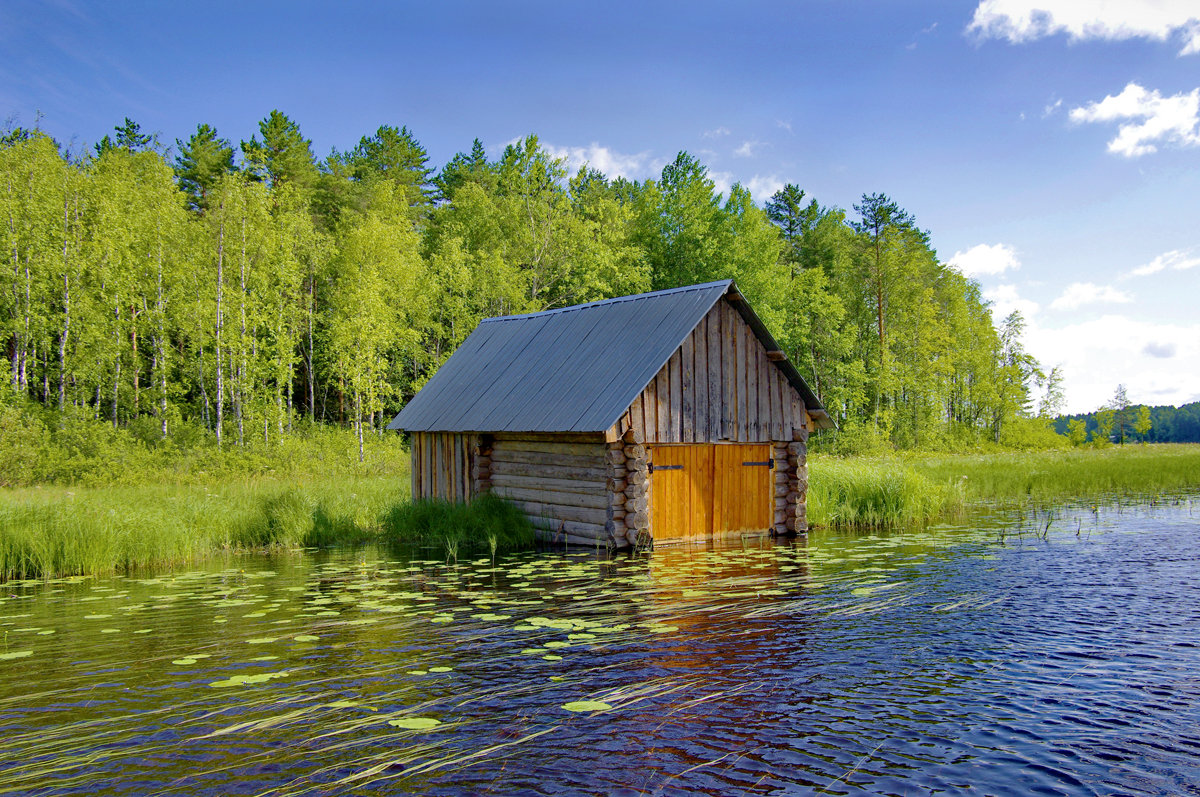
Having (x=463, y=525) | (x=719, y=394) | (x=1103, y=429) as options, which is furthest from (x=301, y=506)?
(x=1103, y=429)

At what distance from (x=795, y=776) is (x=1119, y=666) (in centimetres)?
438

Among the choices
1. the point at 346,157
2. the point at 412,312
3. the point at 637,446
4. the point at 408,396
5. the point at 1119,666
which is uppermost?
the point at 346,157

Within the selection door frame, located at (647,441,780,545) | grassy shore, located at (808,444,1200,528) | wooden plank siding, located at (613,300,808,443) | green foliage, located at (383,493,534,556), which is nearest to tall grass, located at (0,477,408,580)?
green foliage, located at (383,493,534,556)

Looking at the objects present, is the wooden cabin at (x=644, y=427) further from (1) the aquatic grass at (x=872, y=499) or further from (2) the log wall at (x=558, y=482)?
(1) the aquatic grass at (x=872, y=499)

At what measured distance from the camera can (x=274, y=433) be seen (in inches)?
1325

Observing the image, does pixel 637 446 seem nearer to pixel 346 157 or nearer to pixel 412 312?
pixel 412 312

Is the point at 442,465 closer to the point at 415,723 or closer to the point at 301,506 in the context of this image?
the point at 301,506

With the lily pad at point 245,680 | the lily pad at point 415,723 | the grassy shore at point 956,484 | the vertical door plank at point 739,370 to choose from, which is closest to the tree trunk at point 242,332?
the grassy shore at point 956,484

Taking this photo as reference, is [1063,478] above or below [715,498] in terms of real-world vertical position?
below

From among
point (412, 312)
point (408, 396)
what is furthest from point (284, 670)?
point (408, 396)

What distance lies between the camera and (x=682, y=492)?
55.9 feet

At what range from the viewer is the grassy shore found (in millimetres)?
19938

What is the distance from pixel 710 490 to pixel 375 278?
74.3ft

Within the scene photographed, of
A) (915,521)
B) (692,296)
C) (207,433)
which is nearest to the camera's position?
(692,296)
